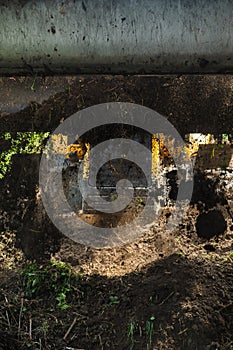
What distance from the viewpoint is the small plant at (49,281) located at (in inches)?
118

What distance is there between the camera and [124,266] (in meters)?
3.31

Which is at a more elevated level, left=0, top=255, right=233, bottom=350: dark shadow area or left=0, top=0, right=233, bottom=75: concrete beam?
left=0, top=0, right=233, bottom=75: concrete beam

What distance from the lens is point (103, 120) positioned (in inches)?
140

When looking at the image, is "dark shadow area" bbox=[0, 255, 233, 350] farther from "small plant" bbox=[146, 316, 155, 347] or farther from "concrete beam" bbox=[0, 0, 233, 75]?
"concrete beam" bbox=[0, 0, 233, 75]

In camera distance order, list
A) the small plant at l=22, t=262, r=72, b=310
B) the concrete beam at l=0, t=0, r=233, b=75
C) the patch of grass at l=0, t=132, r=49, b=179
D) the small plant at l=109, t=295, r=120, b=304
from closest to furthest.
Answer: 1. the concrete beam at l=0, t=0, r=233, b=75
2. the small plant at l=109, t=295, r=120, b=304
3. the small plant at l=22, t=262, r=72, b=310
4. the patch of grass at l=0, t=132, r=49, b=179

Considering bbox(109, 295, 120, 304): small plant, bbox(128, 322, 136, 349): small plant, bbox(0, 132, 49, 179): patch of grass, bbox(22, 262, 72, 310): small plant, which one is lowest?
bbox(128, 322, 136, 349): small plant

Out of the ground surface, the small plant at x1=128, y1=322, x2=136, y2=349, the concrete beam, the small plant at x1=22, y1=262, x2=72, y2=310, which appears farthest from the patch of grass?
the small plant at x1=128, y1=322, x2=136, y2=349

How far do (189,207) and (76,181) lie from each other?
34.7 inches

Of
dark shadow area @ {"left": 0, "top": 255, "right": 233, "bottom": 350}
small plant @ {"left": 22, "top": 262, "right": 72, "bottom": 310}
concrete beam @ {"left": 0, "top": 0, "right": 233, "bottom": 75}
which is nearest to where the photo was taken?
concrete beam @ {"left": 0, "top": 0, "right": 233, "bottom": 75}

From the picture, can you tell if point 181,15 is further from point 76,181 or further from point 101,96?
point 76,181

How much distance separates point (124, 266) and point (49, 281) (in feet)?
1.76

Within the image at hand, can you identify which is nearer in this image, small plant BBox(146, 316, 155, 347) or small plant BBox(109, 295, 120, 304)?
small plant BBox(146, 316, 155, 347)

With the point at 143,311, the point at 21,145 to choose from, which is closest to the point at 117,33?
the point at 143,311

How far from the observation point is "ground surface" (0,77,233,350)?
8.29 feet
